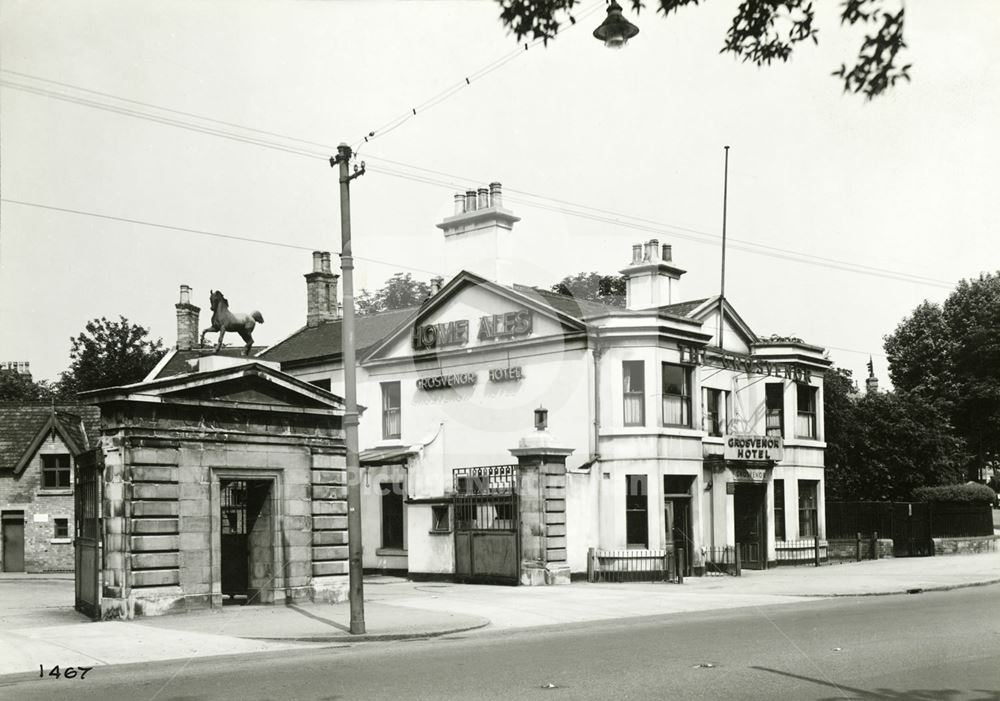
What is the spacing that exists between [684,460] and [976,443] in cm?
3128

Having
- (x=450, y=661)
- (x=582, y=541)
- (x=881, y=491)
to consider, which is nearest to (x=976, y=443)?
(x=881, y=491)

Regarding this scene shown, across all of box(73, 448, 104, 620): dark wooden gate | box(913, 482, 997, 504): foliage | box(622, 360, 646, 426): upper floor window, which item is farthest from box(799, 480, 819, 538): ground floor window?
box(73, 448, 104, 620): dark wooden gate

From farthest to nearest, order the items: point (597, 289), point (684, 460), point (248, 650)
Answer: point (597, 289) → point (684, 460) → point (248, 650)

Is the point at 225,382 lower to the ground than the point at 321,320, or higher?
lower

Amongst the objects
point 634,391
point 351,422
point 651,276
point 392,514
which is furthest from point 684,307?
point 351,422

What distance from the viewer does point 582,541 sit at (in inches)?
1142

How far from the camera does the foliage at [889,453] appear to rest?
4559 cm

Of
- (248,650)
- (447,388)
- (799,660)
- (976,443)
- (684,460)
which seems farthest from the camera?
(976,443)

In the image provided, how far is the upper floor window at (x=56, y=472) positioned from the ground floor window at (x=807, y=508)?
2736 centimetres

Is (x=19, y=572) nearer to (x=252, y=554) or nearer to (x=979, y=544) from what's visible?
(x=252, y=554)

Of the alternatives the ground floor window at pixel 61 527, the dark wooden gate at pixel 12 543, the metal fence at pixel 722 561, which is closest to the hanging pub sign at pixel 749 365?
the metal fence at pixel 722 561

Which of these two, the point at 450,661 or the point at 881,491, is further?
the point at 881,491

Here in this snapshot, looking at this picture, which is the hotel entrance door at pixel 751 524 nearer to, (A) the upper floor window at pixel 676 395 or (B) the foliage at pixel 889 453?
(A) the upper floor window at pixel 676 395

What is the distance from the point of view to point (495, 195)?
34.9 meters
